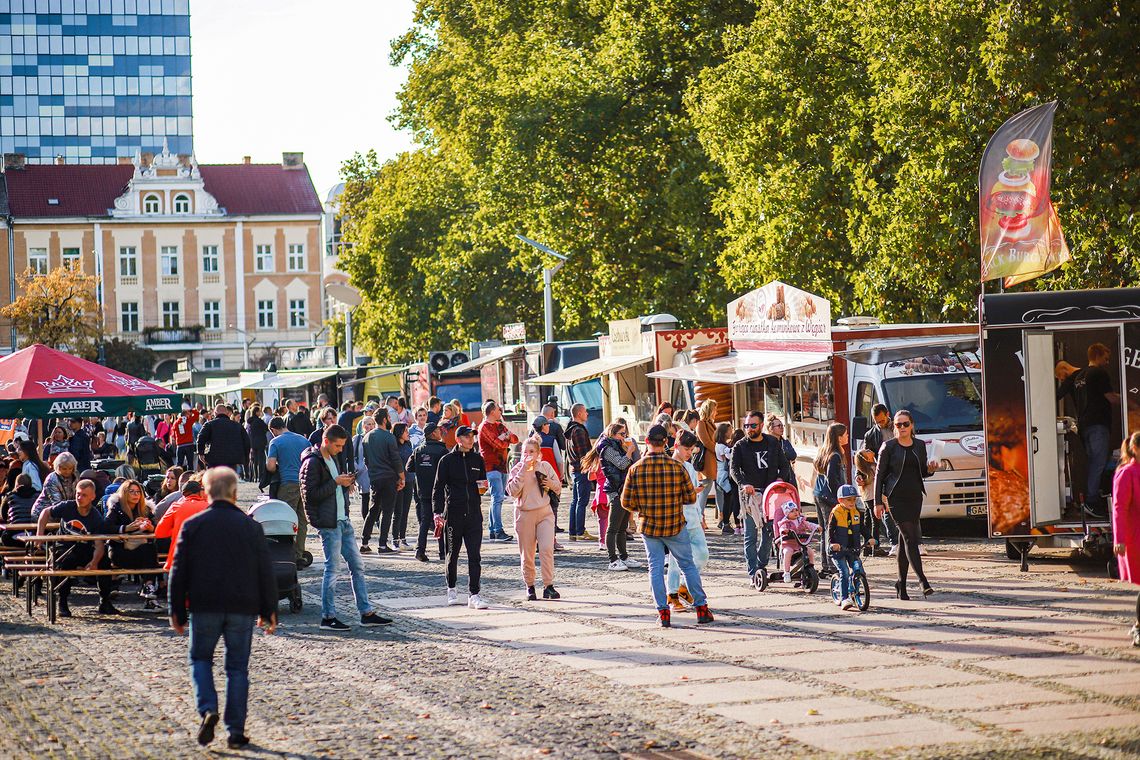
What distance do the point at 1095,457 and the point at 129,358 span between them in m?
78.3

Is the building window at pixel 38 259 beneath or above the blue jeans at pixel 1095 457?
above

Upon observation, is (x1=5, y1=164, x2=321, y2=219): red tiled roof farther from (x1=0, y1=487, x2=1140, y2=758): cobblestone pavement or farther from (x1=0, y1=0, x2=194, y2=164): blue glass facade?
(x1=0, y1=487, x2=1140, y2=758): cobblestone pavement

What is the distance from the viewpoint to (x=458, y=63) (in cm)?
5194

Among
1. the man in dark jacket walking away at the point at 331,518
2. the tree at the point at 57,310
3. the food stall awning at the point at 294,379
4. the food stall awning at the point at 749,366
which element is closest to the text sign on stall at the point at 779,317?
the food stall awning at the point at 749,366

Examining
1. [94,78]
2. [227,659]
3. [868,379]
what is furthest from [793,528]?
[94,78]

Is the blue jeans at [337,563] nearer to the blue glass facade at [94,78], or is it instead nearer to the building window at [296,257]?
the building window at [296,257]

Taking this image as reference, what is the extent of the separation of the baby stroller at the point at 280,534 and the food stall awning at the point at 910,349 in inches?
347

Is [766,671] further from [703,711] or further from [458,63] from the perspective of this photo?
[458,63]

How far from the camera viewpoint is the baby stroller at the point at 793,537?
14.8 metres

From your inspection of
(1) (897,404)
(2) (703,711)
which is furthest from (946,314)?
(2) (703,711)

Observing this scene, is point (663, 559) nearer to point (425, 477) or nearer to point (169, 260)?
point (425, 477)

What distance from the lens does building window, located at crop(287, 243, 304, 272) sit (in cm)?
9962

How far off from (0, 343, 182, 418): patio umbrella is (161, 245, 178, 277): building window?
261 ft

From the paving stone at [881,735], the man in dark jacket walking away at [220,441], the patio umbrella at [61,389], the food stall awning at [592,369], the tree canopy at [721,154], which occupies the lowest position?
the paving stone at [881,735]
